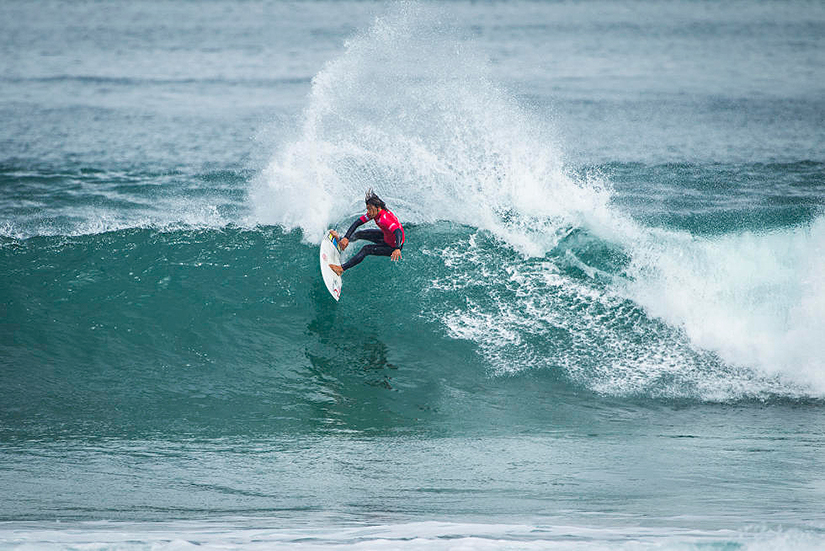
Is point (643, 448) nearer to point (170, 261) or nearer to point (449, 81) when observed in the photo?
point (170, 261)

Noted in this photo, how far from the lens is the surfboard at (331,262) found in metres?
10.6

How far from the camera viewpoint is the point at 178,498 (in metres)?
6.71

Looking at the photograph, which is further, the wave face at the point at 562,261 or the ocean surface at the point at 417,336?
the wave face at the point at 562,261

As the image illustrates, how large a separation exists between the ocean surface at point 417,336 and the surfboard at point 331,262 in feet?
0.92

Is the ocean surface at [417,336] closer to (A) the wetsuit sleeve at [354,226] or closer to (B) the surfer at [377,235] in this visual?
(B) the surfer at [377,235]

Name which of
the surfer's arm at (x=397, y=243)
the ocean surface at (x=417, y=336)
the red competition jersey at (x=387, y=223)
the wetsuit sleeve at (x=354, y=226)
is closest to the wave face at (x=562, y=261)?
the ocean surface at (x=417, y=336)

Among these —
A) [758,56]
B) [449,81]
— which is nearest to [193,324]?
[449,81]

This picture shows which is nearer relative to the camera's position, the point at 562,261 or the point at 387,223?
the point at 387,223

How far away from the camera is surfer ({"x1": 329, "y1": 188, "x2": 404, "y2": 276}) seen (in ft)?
33.7

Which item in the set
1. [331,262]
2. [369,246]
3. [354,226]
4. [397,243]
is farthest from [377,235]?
[331,262]

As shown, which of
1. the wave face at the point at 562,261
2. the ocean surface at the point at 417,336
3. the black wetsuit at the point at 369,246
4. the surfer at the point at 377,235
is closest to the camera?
the ocean surface at the point at 417,336

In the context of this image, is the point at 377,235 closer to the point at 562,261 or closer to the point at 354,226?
the point at 354,226

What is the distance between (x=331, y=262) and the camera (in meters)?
10.8

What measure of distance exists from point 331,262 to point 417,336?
5.48 feet
